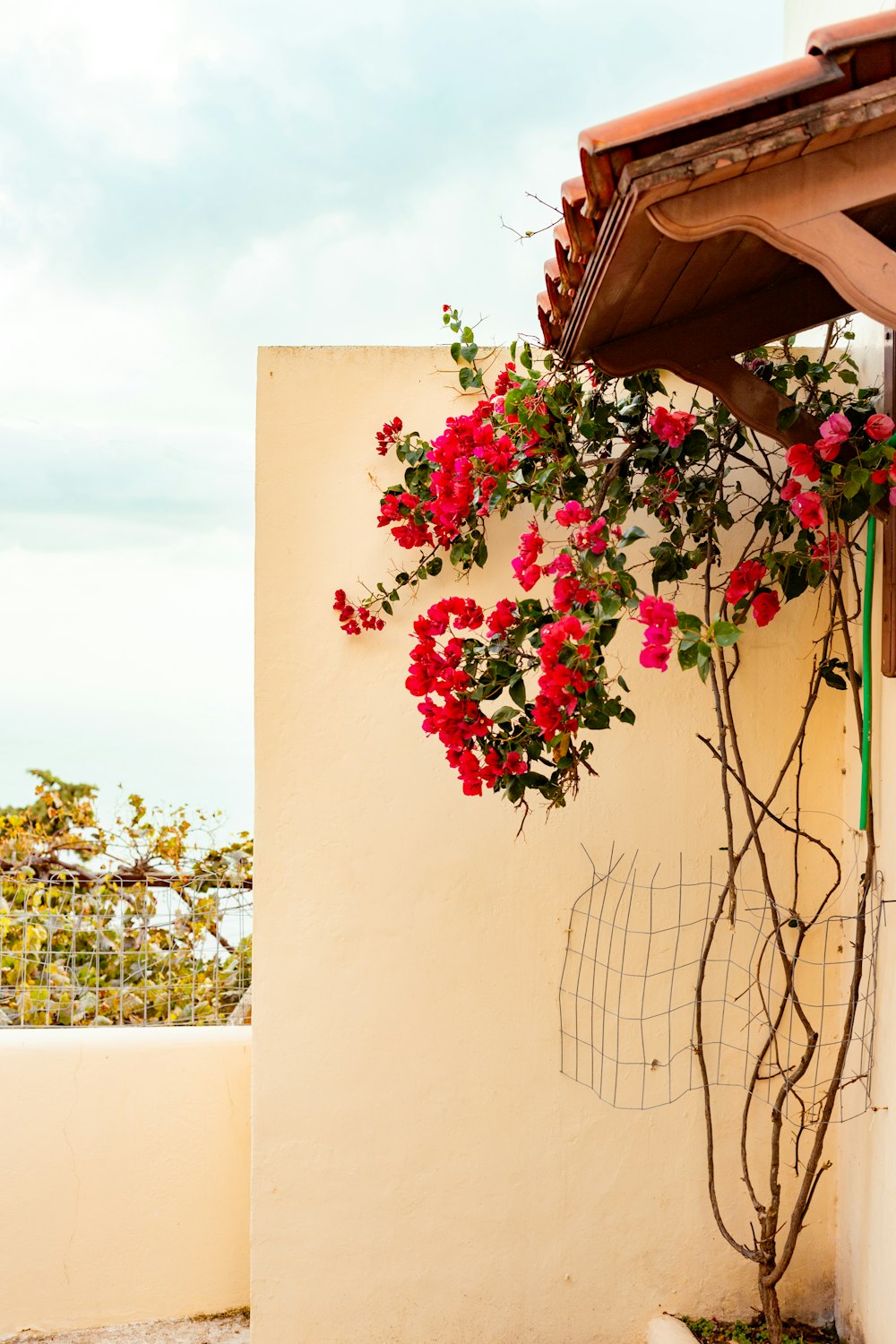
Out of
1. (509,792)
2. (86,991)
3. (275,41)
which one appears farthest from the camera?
(275,41)

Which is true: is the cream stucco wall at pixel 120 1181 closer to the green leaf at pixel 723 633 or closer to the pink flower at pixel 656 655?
the pink flower at pixel 656 655

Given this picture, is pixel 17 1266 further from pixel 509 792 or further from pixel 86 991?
pixel 509 792

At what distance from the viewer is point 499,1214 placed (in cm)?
276

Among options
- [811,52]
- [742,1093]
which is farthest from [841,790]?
[811,52]

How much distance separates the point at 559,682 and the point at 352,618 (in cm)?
91

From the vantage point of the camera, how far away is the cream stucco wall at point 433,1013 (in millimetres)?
2756

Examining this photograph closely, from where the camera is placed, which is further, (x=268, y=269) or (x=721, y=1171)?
(x=268, y=269)

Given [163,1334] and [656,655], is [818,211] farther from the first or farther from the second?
[163,1334]

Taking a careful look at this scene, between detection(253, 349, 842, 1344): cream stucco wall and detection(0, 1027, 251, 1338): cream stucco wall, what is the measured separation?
33cm

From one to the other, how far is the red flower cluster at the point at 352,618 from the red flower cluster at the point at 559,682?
791 mm

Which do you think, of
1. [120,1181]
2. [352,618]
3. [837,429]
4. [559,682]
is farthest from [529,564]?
[120,1181]

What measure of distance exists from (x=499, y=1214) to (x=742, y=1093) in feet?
→ 2.28

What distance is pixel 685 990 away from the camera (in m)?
2.80

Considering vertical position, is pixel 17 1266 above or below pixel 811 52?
below
